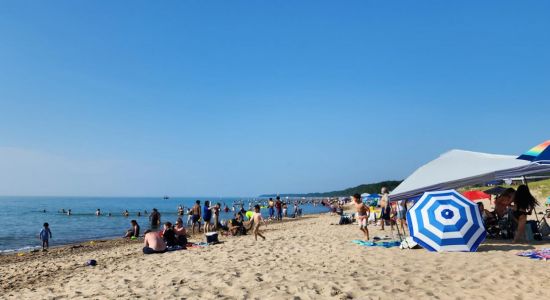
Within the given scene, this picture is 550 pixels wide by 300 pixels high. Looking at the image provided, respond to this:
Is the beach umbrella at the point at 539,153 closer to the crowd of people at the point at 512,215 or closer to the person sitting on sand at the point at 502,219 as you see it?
the crowd of people at the point at 512,215

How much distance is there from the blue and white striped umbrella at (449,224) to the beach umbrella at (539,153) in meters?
1.81

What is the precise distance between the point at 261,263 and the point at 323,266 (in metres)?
1.38

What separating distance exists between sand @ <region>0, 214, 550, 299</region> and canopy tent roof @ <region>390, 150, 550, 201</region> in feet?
5.20

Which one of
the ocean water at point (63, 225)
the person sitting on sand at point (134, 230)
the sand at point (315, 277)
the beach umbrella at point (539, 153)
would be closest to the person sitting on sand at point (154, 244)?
the sand at point (315, 277)

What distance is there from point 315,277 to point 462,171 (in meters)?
5.13

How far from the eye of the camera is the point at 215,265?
7.99 meters

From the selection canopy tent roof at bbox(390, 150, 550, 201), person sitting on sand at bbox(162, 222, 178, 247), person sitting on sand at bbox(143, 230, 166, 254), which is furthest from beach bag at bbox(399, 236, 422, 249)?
person sitting on sand at bbox(162, 222, 178, 247)

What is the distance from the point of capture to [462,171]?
364 inches

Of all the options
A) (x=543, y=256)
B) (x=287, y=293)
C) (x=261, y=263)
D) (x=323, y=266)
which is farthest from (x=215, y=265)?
(x=543, y=256)

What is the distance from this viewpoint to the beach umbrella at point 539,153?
842 centimetres

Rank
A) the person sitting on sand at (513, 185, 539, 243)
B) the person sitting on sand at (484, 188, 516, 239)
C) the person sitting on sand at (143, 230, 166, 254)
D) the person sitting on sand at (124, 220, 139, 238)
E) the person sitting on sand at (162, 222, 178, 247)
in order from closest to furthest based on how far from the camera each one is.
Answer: the person sitting on sand at (513, 185, 539, 243)
the person sitting on sand at (484, 188, 516, 239)
the person sitting on sand at (143, 230, 166, 254)
the person sitting on sand at (162, 222, 178, 247)
the person sitting on sand at (124, 220, 139, 238)

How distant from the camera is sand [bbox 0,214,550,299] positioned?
558 centimetres

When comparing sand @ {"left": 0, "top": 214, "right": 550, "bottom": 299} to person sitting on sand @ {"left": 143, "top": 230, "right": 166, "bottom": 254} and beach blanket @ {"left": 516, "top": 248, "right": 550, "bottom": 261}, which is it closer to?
beach blanket @ {"left": 516, "top": 248, "right": 550, "bottom": 261}

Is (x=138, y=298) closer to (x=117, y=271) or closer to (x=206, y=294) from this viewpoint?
(x=206, y=294)
